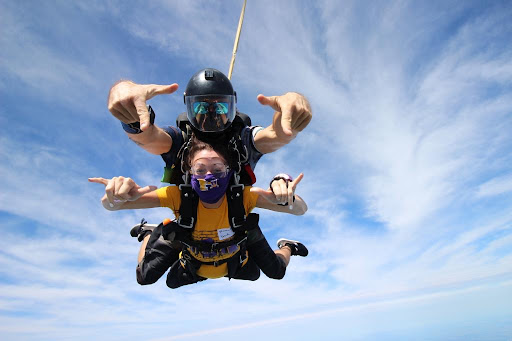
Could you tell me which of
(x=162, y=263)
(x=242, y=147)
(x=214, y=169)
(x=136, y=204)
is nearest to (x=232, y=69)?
(x=242, y=147)

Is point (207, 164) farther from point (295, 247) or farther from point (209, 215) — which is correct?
point (295, 247)

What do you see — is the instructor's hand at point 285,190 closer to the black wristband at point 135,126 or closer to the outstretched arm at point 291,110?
the outstretched arm at point 291,110

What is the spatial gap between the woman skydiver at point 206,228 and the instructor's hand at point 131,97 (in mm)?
514

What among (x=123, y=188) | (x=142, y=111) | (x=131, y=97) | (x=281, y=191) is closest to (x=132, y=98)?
(x=131, y=97)

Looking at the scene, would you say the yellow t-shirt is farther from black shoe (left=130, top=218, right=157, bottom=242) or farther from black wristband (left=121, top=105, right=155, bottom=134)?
black shoe (left=130, top=218, right=157, bottom=242)

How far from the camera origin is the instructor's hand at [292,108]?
231 centimetres

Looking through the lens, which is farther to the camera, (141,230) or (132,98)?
(141,230)

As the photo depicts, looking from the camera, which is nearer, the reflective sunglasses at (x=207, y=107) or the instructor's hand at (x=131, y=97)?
the instructor's hand at (x=131, y=97)

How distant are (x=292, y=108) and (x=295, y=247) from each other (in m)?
3.29

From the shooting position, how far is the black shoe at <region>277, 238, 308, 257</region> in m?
5.08

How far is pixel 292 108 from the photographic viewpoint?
7.66 feet

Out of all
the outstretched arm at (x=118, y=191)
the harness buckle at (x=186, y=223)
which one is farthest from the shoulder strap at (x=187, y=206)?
the outstretched arm at (x=118, y=191)

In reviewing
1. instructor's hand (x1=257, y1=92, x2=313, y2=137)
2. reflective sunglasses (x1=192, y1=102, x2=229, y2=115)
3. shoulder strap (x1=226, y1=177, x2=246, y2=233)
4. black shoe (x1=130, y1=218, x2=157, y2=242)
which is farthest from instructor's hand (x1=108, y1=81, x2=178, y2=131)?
black shoe (x1=130, y1=218, x2=157, y2=242)

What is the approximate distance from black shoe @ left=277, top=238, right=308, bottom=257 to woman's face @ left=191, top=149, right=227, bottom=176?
2.42 meters
